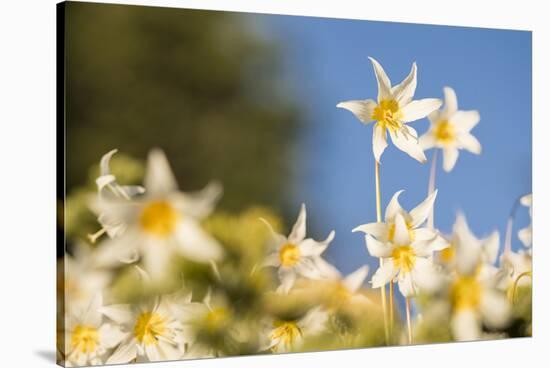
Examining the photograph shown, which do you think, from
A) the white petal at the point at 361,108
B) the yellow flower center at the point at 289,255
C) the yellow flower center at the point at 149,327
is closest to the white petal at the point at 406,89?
the white petal at the point at 361,108

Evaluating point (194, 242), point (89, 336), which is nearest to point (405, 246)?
point (194, 242)

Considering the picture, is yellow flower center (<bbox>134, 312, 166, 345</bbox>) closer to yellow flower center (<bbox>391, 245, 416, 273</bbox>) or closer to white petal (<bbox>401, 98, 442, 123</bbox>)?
yellow flower center (<bbox>391, 245, 416, 273</bbox>)

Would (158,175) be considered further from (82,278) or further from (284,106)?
(284,106)

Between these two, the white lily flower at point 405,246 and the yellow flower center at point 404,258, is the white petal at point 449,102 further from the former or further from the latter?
the yellow flower center at point 404,258

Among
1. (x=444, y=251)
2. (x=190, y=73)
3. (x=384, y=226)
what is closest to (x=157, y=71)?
(x=190, y=73)

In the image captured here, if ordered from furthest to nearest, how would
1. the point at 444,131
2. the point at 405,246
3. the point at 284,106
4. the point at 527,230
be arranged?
the point at 527,230 < the point at 444,131 < the point at 405,246 < the point at 284,106

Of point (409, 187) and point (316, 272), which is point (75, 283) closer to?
point (316, 272)
